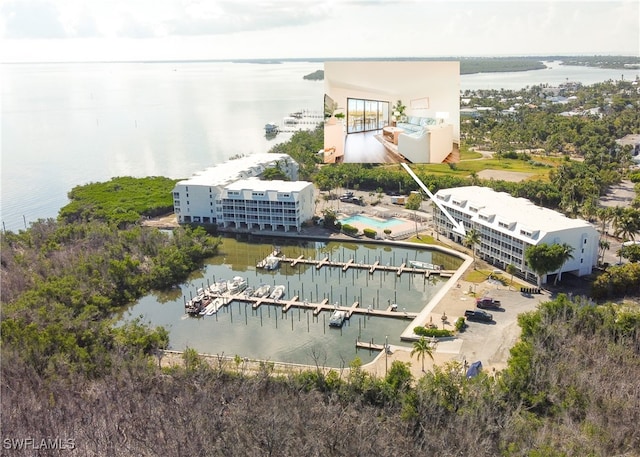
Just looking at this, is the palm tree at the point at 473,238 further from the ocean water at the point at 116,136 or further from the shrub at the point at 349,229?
the ocean water at the point at 116,136

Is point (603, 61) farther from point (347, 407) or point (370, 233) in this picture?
point (347, 407)

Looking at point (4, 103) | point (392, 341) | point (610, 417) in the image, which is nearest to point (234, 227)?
point (392, 341)

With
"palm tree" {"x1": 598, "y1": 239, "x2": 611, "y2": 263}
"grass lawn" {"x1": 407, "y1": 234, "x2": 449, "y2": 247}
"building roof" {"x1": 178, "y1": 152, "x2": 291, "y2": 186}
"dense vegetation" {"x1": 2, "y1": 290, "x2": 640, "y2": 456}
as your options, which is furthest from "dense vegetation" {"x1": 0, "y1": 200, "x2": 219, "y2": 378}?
"palm tree" {"x1": 598, "y1": 239, "x2": 611, "y2": 263}

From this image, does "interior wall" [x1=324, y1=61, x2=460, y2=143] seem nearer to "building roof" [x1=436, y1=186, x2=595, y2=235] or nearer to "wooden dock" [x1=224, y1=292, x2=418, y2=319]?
"wooden dock" [x1=224, y1=292, x2=418, y2=319]

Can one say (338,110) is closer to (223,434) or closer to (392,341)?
(392,341)

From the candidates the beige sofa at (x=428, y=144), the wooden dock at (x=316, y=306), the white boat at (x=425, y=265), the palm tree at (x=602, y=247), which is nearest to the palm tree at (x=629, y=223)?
the palm tree at (x=602, y=247)

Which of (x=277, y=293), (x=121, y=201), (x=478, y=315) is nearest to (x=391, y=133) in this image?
(x=478, y=315)

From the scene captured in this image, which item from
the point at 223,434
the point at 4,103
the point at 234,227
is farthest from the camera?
the point at 4,103
